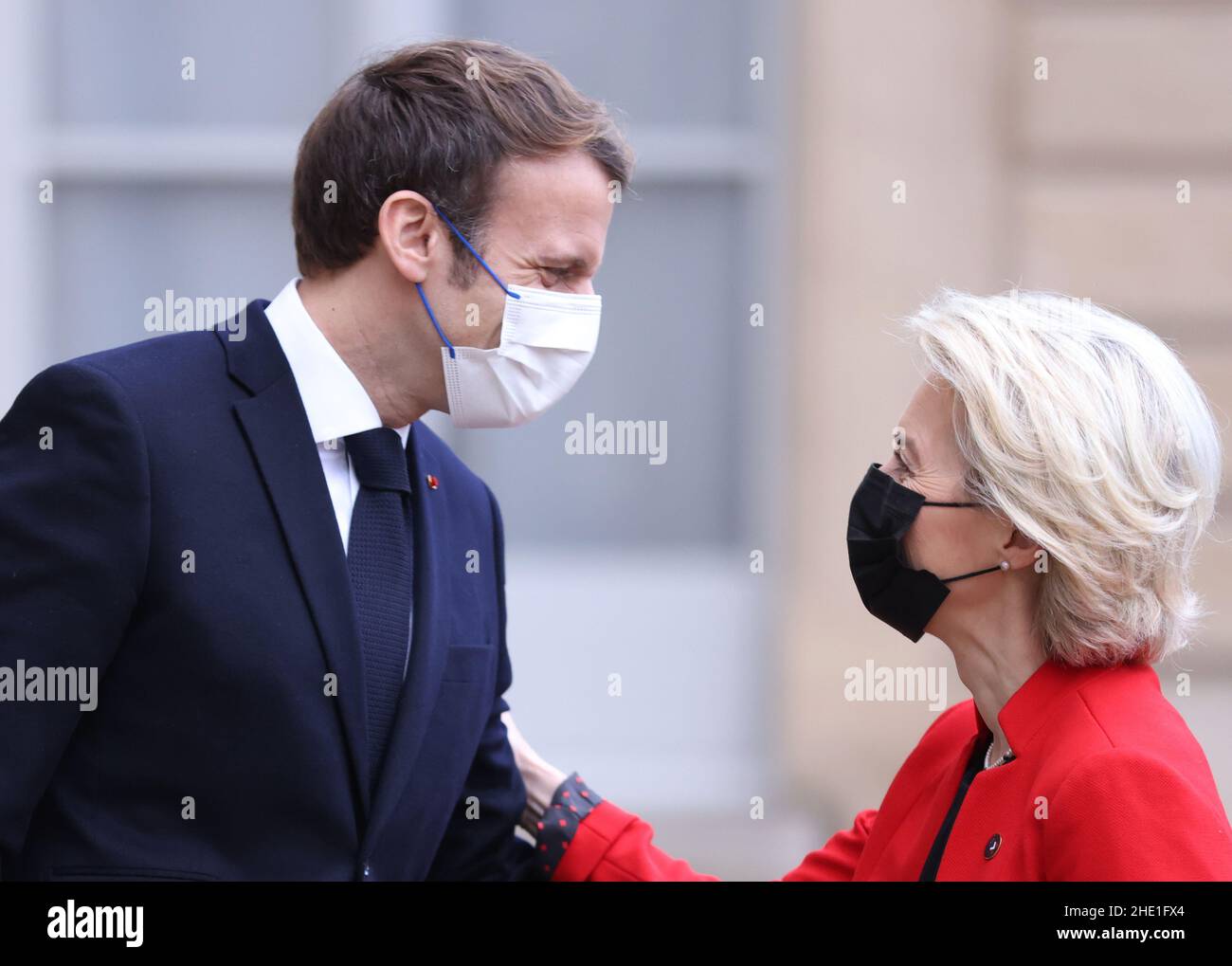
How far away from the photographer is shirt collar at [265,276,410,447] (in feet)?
7.70

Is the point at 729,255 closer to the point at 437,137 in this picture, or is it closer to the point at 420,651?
the point at 437,137

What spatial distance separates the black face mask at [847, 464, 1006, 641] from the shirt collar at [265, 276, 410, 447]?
92cm

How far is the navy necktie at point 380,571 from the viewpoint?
2279 mm

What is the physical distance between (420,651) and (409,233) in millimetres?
786

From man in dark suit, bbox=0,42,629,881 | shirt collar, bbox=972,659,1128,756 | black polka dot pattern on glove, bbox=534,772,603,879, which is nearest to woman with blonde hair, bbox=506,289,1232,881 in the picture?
shirt collar, bbox=972,659,1128,756

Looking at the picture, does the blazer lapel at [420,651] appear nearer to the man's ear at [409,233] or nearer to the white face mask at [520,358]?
the white face mask at [520,358]

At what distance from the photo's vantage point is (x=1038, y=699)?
2250 mm

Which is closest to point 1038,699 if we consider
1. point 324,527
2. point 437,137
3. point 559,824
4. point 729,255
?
point 559,824

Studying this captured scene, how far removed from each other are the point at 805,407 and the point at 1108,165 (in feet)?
4.59

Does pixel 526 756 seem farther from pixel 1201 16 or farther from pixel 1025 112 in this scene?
pixel 1201 16

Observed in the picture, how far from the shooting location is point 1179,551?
2266mm

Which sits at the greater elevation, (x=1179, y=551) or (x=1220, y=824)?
(x=1179, y=551)

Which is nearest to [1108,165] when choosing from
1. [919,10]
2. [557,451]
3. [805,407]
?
[919,10]
